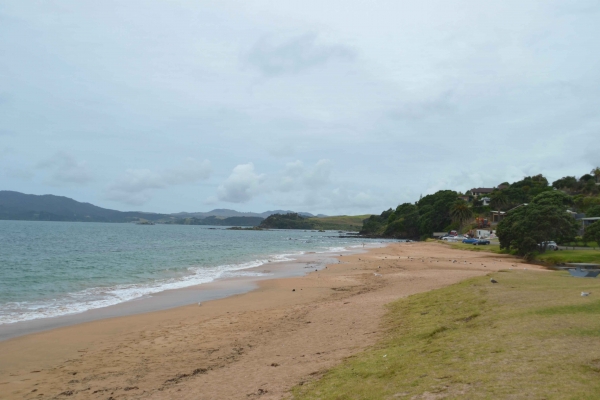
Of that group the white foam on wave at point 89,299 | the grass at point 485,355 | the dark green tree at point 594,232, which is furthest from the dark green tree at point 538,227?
the grass at point 485,355

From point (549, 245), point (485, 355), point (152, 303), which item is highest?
point (549, 245)

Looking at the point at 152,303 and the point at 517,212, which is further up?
the point at 517,212

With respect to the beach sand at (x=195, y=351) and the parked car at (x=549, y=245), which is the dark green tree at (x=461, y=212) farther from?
the beach sand at (x=195, y=351)

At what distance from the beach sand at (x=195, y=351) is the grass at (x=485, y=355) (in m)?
1.10

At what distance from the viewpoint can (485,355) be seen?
7723 millimetres

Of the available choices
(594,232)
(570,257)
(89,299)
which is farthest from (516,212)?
(89,299)

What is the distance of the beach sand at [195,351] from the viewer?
9375 millimetres

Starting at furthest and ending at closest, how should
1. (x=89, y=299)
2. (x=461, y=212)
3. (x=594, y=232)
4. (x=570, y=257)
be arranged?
1. (x=461, y=212)
2. (x=594, y=232)
3. (x=570, y=257)
4. (x=89, y=299)

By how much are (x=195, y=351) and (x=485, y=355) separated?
7978 millimetres

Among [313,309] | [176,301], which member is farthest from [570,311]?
[176,301]

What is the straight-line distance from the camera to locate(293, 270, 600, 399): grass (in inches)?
245

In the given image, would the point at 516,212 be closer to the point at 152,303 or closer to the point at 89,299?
the point at 152,303

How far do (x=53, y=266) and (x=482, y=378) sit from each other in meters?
37.7

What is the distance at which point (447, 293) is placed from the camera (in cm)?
1578
